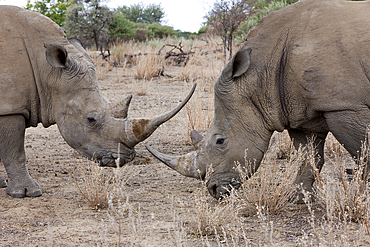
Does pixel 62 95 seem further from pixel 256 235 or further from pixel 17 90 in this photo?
pixel 256 235

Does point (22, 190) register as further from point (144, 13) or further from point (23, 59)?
point (144, 13)

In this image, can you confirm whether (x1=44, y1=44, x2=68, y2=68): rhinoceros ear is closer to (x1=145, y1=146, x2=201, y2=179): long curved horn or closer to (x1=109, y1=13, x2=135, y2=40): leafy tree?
(x1=145, y1=146, x2=201, y2=179): long curved horn

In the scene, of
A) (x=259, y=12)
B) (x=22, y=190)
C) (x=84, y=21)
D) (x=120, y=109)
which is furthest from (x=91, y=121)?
(x=84, y=21)

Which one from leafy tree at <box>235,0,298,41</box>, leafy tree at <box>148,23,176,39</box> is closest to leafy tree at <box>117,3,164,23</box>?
leafy tree at <box>148,23,176,39</box>

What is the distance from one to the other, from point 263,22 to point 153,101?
19.8 ft

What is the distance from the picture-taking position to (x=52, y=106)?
469cm

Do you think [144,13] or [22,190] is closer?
[22,190]

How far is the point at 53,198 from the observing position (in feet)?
14.9

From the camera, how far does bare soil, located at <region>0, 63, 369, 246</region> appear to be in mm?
3383

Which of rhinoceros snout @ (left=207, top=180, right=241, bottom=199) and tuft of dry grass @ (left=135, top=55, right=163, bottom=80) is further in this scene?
tuft of dry grass @ (left=135, top=55, right=163, bottom=80)

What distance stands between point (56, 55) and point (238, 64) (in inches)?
76.9

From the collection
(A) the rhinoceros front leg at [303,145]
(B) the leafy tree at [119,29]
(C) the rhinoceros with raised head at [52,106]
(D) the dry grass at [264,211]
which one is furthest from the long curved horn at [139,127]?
(B) the leafy tree at [119,29]

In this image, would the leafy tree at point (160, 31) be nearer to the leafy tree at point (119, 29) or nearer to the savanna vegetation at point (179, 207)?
the leafy tree at point (119, 29)

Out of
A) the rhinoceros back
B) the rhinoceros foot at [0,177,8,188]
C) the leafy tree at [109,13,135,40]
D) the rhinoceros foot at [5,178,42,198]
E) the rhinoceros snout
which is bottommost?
the rhinoceros foot at [0,177,8,188]
